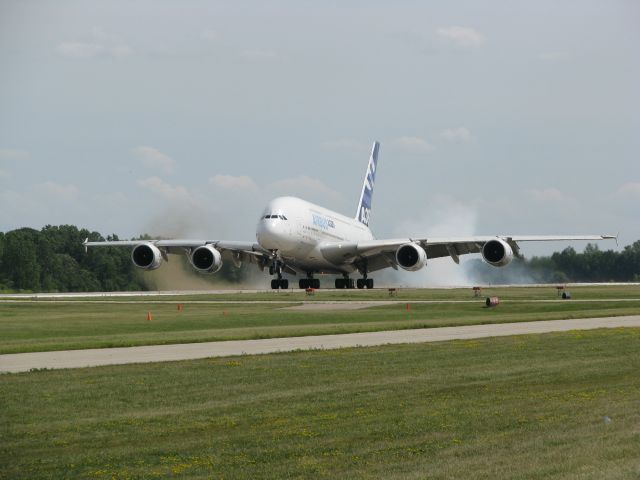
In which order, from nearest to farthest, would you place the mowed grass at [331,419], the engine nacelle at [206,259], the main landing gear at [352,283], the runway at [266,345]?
the mowed grass at [331,419], the runway at [266,345], the engine nacelle at [206,259], the main landing gear at [352,283]

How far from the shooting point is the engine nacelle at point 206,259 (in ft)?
241

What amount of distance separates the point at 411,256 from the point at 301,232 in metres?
7.33

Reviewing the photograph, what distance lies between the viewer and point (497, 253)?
6975 cm

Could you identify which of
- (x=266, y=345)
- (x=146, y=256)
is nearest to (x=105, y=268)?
(x=146, y=256)

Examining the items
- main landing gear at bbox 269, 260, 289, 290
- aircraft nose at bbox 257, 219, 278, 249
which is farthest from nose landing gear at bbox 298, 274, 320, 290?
aircraft nose at bbox 257, 219, 278, 249

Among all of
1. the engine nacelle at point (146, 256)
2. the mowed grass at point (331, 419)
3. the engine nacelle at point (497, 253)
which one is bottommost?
the mowed grass at point (331, 419)

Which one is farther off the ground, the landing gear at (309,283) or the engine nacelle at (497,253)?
the engine nacelle at (497,253)

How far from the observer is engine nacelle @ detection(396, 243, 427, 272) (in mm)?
71250

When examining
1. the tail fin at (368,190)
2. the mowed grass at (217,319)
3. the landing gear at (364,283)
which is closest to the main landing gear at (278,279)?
the landing gear at (364,283)

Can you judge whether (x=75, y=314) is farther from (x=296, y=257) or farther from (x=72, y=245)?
(x=72, y=245)

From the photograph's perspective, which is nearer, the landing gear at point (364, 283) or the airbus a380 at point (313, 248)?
the airbus a380 at point (313, 248)

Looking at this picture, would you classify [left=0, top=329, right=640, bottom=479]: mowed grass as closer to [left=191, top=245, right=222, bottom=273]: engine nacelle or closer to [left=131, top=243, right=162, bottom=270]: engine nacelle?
[left=191, top=245, right=222, bottom=273]: engine nacelle

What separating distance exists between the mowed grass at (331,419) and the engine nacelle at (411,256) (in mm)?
45393

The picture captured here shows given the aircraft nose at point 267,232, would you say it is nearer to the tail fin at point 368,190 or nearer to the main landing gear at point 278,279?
the main landing gear at point 278,279
